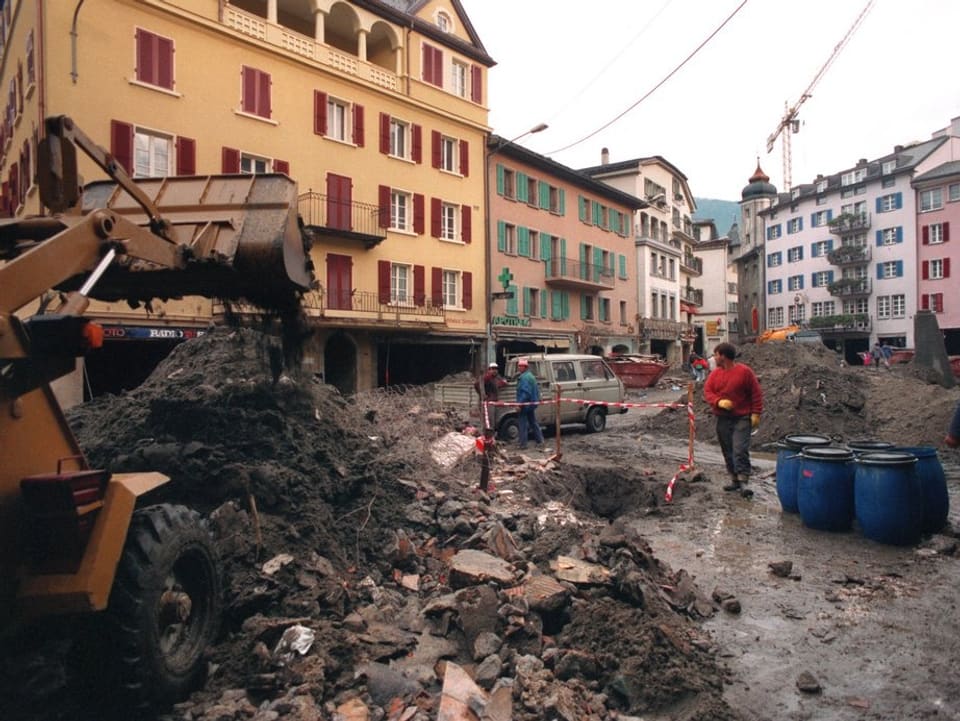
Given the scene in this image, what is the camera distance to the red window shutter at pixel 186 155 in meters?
20.3

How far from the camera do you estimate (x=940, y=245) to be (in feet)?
185

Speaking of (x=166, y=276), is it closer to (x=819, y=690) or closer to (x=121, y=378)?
(x=819, y=690)

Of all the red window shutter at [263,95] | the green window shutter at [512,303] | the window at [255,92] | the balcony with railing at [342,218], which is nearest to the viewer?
the window at [255,92]

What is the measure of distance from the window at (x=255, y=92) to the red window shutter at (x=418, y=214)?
726 cm

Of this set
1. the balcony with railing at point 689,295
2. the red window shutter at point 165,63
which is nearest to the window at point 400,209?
the red window shutter at point 165,63

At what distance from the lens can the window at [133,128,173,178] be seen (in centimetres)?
1944

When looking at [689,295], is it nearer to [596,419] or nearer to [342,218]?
[342,218]

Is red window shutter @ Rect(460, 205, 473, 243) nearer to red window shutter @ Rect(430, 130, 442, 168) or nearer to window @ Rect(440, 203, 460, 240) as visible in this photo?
window @ Rect(440, 203, 460, 240)

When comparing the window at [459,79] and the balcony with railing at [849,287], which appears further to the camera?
the balcony with railing at [849,287]

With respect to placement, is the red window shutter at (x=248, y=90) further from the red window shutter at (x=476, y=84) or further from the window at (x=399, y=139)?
the red window shutter at (x=476, y=84)

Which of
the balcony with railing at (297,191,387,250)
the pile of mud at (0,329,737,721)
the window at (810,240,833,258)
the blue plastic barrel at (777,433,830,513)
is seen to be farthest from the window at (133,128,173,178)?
the window at (810,240,833,258)

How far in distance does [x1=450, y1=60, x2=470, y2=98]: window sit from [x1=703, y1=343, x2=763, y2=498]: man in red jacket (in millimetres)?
24970

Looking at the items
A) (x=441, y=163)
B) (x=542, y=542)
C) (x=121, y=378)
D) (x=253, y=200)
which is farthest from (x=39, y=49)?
(x=542, y=542)

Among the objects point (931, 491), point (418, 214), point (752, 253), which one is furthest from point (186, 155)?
point (752, 253)
